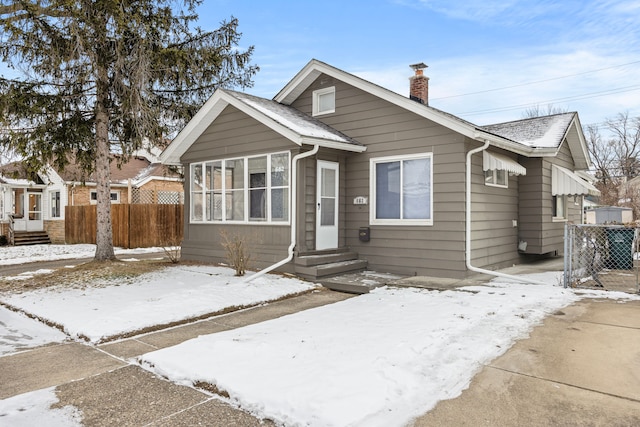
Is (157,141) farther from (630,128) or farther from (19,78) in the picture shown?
(630,128)

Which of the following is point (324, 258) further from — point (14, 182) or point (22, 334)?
point (14, 182)

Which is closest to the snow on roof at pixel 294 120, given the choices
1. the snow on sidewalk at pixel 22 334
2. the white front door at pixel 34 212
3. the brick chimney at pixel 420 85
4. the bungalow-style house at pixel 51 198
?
the brick chimney at pixel 420 85

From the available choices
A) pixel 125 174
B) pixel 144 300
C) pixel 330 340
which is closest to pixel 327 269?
pixel 144 300

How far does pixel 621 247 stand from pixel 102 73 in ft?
42.7

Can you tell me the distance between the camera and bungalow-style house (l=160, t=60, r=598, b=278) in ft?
27.7

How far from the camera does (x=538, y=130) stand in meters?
→ 11.2

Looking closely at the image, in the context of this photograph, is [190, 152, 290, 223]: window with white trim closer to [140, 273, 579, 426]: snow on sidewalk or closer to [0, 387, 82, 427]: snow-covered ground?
[140, 273, 579, 426]: snow on sidewalk

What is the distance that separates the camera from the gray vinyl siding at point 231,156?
360 inches

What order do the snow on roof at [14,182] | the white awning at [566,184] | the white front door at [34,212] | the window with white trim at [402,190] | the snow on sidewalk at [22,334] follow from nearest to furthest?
the snow on sidewalk at [22,334], the window with white trim at [402,190], the white awning at [566,184], the snow on roof at [14,182], the white front door at [34,212]

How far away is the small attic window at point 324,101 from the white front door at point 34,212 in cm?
1777

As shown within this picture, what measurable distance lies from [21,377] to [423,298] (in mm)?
5252

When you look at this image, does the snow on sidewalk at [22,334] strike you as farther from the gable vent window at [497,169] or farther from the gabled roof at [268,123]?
the gable vent window at [497,169]

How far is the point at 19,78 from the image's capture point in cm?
977

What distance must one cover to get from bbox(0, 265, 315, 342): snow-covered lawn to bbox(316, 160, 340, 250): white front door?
4.42 ft
